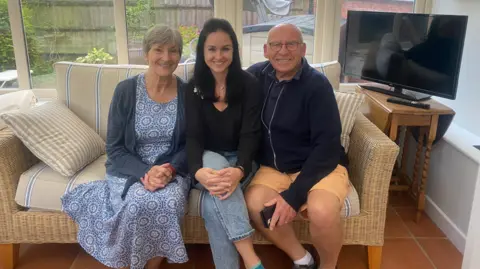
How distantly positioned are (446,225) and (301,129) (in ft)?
3.61

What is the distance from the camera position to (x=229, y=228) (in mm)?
1737

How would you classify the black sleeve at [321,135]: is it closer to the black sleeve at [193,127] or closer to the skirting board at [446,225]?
the black sleeve at [193,127]

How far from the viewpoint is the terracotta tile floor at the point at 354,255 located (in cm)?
212

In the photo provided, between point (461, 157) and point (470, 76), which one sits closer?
point (461, 157)

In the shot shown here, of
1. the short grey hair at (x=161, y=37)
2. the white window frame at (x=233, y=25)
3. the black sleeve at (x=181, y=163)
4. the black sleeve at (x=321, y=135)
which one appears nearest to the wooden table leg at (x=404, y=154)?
the white window frame at (x=233, y=25)

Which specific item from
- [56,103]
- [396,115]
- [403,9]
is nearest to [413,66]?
[396,115]

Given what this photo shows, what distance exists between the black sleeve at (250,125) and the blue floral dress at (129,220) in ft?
0.94

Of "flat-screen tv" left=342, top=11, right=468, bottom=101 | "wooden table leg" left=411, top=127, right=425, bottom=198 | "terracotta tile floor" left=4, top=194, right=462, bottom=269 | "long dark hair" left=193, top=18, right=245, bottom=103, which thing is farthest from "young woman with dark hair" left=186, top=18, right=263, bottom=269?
"wooden table leg" left=411, top=127, right=425, bottom=198

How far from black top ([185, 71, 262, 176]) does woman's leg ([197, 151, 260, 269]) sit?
0.21 m

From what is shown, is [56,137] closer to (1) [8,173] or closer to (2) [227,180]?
(1) [8,173]

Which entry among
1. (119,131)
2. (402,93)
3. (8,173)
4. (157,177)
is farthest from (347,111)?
(8,173)

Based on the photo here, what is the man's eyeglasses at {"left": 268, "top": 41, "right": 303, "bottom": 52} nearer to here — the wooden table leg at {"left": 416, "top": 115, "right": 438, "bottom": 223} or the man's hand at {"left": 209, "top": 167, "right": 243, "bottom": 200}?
the man's hand at {"left": 209, "top": 167, "right": 243, "bottom": 200}

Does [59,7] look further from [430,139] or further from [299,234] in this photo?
[430,139]

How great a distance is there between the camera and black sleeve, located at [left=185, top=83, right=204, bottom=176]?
1.91 m
